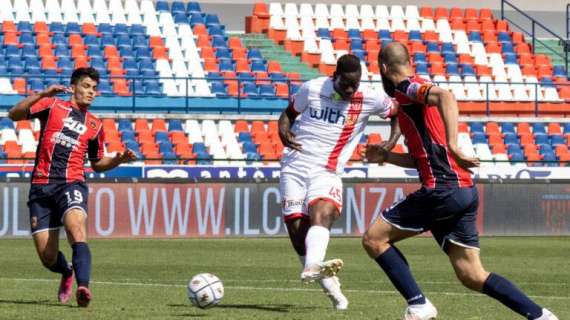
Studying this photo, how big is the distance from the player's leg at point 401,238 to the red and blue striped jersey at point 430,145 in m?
0.16

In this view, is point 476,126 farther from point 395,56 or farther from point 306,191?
point 395,56

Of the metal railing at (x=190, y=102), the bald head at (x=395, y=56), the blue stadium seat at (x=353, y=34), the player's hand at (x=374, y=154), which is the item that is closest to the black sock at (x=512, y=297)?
the player's hand at (x=374, y=154)

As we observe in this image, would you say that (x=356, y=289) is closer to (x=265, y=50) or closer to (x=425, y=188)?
(x=425, y=188)

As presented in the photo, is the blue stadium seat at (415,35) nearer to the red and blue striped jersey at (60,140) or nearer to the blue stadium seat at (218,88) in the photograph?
the blue stadium seat at (218,88)

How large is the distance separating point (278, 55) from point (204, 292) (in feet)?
88.6

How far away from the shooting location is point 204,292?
10531mm

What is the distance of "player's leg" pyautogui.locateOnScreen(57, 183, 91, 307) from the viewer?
1069 cm

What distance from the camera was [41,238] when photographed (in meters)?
11.2

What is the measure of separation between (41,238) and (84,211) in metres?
0.45

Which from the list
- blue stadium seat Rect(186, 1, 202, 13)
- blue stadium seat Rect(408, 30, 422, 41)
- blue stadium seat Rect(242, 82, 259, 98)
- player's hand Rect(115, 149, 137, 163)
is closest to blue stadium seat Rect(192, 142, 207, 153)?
blue stadium seat Rect(242, 82, 259, 98)

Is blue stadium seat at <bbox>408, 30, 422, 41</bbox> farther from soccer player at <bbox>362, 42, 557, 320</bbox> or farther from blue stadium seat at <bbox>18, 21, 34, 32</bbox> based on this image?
soccer player at <bbox>362, 42, 557, 320</bbox>

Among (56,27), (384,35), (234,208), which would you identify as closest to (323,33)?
(384,35)

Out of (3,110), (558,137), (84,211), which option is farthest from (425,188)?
(558,137)

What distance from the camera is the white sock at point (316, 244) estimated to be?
34.1 feet
